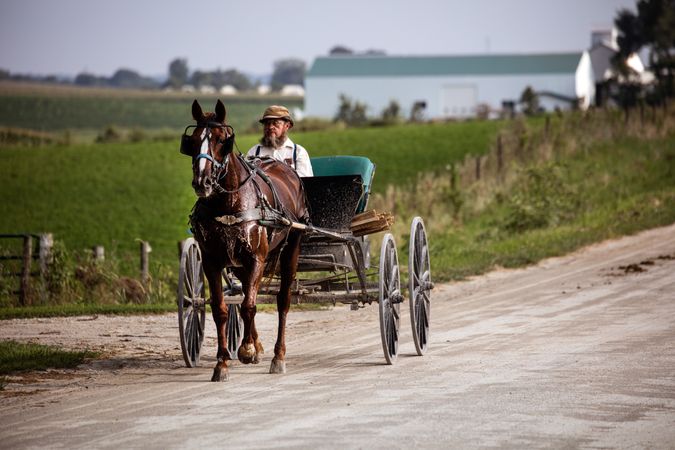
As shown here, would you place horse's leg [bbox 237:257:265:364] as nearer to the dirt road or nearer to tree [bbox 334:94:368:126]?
the dirt road

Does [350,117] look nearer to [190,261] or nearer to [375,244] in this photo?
[375,244]

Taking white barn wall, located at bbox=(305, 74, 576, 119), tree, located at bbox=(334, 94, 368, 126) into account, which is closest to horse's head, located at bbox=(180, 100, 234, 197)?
tree, located at bbox=(334, 94, 368, 126)

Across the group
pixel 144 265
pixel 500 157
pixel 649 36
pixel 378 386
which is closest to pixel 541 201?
pixel 500 157

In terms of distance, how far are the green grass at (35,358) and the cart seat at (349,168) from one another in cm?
288

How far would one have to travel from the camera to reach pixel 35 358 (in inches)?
472

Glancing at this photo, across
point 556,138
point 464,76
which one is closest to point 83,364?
point 556,138

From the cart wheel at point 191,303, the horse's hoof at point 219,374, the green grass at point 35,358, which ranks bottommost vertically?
the green grass at point 35,358

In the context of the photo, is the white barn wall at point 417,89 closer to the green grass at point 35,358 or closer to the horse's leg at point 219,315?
the green grass at point 35,358

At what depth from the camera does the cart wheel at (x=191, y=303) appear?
11.0 metres

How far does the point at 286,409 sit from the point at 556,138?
84.7ft

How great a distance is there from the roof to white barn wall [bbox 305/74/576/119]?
2.10ft

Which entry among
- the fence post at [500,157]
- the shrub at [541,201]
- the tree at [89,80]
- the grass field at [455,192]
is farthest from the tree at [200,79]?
the shrub at [541,201]

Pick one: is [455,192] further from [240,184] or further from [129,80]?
[129,80]

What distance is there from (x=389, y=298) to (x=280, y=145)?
5.98ft
